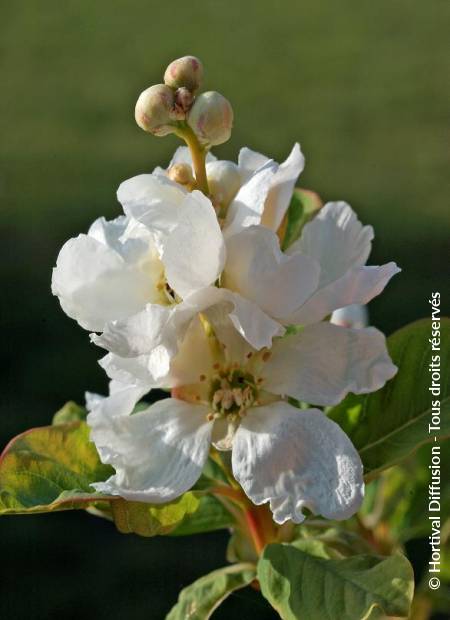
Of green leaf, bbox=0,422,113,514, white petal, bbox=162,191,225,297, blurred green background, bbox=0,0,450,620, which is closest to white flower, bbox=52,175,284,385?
white petal, bbox=162,191,225,297

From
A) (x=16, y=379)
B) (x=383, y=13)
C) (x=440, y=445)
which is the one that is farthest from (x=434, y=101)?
(x=440, y=445)

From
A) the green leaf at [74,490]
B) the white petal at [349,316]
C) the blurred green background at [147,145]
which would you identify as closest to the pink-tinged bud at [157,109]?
the green leaf at [74,490]

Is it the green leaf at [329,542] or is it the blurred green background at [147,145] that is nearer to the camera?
the green leaf at [329,542]

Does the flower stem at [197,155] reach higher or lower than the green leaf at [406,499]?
higher

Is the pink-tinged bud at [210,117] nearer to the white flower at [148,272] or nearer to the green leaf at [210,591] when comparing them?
the white flower at [148,272]

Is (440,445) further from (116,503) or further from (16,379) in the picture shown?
(16,379)

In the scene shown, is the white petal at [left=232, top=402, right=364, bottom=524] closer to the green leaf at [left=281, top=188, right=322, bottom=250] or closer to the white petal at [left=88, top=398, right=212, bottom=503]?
the white petal at [left=88, top=398, right=212, bottom=503]
